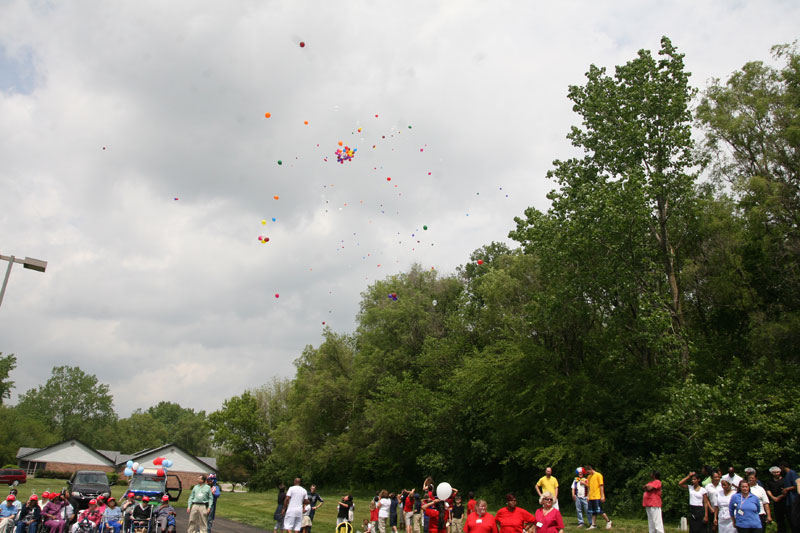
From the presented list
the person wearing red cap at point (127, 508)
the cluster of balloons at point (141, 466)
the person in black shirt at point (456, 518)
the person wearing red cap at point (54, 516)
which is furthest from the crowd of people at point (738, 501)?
the person wearing red cap at point (54, 516)

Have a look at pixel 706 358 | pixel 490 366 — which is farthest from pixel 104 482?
pixel 706 358

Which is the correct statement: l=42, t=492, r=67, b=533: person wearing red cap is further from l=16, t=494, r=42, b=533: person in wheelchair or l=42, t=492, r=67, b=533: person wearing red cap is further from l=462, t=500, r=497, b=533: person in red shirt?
l=462, t=500, r=497, b=533: person in red shirt

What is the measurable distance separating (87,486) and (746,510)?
2585 centimetres

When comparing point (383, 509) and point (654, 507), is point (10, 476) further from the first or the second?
point (654, 507)

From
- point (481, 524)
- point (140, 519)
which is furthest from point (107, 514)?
point (481, 524)

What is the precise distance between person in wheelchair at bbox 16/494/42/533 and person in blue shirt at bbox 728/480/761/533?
1899cm

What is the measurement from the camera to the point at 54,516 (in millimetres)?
17188

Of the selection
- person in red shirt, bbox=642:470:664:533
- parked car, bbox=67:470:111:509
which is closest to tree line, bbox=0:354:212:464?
A: parked car, bbox=67:470:111:509

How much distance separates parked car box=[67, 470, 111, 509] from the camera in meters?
24.5

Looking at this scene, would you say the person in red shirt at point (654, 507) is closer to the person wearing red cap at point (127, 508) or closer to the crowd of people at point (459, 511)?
the crowd of people at point (459, 511)

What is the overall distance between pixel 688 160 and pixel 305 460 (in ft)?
130

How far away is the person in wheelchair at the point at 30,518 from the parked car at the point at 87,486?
6.28m

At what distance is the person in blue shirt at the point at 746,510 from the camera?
10945mm

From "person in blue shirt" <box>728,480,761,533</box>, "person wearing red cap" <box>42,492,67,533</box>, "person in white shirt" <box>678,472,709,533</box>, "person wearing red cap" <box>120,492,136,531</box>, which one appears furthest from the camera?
"person wearing red cap" <box>42,492,67,533</box>
